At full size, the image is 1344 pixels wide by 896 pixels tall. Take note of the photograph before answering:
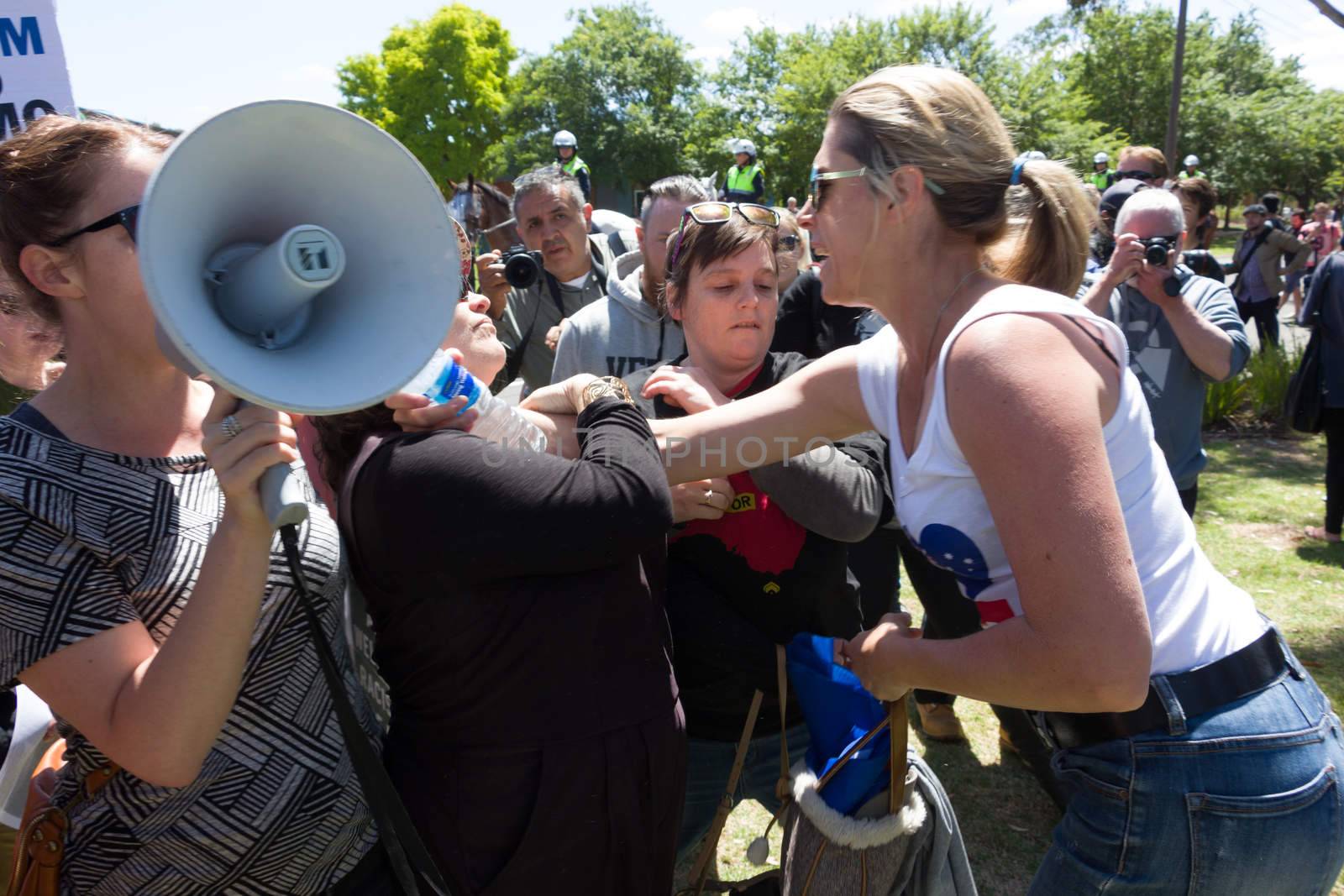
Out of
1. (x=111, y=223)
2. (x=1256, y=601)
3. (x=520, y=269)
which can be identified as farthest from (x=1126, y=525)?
(x=1256, y=601)

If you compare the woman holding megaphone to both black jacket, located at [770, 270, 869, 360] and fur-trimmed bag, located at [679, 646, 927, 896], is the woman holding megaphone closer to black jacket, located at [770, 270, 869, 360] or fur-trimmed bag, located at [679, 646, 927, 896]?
fur-trimmed bag, located at [679, 646, 927, 896]

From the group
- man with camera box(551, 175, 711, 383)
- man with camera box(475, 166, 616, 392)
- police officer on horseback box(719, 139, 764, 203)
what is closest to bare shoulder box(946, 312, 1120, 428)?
man with camera box(551, 175, 711, 383)

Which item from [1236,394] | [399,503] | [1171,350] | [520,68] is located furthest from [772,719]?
[520,68]

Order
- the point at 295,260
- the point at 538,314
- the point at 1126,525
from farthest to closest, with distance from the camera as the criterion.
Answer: the point at 538,314
the point at 1126,525
the point at 295,260

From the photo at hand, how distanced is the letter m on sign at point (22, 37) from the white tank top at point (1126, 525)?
2997 mm

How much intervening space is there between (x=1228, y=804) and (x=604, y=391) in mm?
1269

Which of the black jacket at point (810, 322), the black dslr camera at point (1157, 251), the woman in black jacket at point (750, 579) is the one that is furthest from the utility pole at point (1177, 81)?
the woman in black jacket at point (750, 579)

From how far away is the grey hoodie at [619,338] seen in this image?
3613mm

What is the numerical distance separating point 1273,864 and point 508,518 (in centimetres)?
132

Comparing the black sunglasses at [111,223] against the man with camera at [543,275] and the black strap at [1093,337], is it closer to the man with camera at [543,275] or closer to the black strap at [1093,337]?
the black strap at [1093,337]

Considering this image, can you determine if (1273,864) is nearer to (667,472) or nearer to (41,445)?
(667,472)

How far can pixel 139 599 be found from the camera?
1.38 meters

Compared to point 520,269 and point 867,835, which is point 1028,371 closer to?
point 867,835

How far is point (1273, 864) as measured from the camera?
1.41m
